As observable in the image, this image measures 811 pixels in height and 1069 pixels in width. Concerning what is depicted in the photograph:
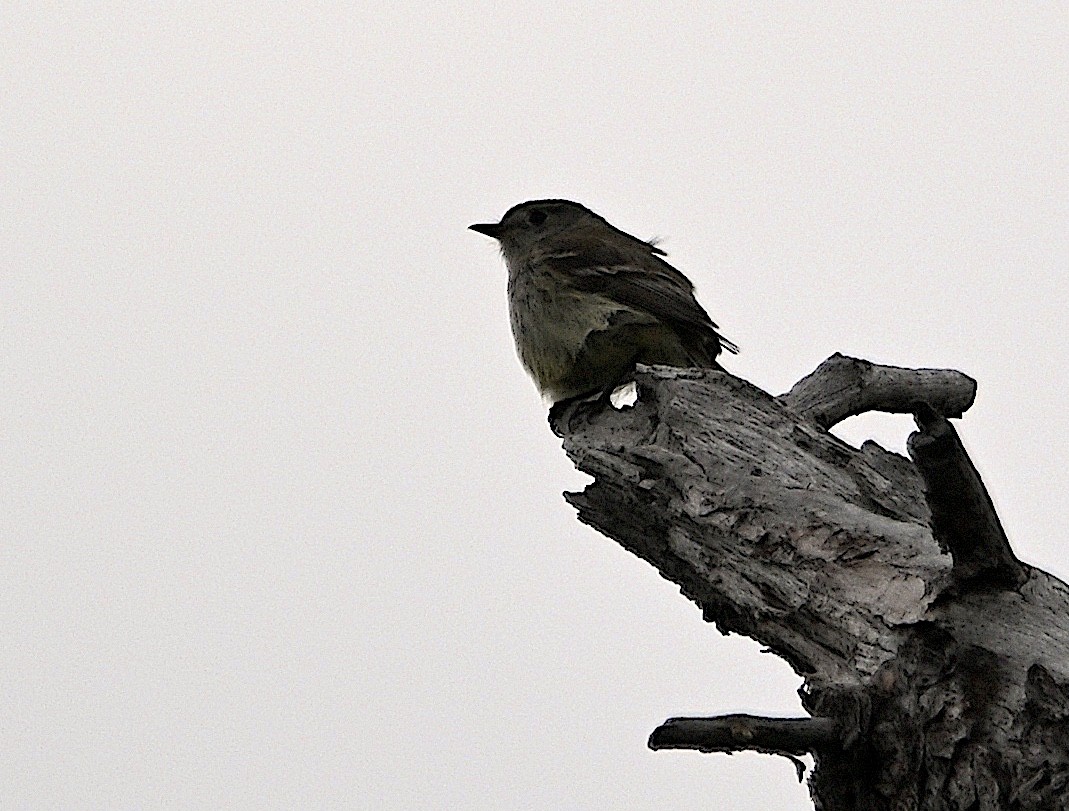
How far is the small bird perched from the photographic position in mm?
6305

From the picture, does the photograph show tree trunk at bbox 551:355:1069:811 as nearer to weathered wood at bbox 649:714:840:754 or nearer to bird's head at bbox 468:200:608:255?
weathered wood at bbox 649:714:840:754

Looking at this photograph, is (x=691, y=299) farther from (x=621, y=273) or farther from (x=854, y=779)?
(x=854, y=779)

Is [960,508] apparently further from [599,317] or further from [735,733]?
[599,317]

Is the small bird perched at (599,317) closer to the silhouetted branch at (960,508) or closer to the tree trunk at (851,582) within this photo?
the tree trunk at (851,582)

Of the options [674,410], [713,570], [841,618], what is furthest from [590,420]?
[841,618]

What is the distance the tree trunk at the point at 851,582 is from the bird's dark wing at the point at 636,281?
1125 mm

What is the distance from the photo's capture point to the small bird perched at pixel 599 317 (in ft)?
20.7

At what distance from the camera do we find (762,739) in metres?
3.00

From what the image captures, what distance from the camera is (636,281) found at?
6.55 metres

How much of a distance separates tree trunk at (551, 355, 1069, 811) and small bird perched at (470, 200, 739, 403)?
109 cm

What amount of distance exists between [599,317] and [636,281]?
32cm

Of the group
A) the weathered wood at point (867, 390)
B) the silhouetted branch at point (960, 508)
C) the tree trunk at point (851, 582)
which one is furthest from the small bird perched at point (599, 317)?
the silhouetted branch at point (960, 508)

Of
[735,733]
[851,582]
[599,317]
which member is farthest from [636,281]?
[735,733]

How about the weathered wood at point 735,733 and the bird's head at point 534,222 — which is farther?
the bird's head at point 534,222
